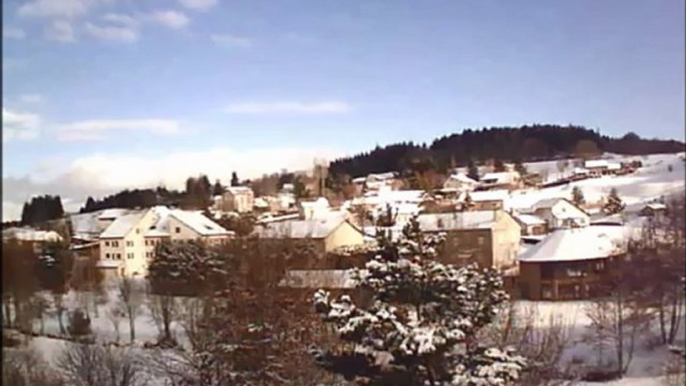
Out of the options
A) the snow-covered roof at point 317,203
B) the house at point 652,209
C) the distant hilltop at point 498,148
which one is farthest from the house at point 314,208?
the house at point 652,209

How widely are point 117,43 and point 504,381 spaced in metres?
1.58

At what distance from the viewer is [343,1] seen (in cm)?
262

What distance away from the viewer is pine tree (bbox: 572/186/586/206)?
2.47m

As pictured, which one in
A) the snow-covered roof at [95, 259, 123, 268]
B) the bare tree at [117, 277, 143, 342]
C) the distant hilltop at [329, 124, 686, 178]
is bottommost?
the bare tree at [117, 277, 143, 342]

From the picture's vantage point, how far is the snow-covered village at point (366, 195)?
240cm

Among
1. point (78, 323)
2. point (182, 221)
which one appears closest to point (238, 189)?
point (182, 221)

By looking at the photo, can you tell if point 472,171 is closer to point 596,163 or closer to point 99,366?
point 596,163

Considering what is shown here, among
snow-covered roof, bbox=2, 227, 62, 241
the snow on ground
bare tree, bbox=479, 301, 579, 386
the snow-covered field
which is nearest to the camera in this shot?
snow-covered roof, bbox=2, 227, 62, 241

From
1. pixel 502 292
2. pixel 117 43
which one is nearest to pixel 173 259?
pixel 117 43

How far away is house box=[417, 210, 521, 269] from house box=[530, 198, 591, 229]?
9cm

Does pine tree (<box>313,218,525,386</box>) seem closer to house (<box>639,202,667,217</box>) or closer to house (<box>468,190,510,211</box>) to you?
house (<box>468,190,510,211</box>)

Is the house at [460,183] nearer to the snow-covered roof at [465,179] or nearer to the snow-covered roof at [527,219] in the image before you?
the snow-covered roof at [465,179]

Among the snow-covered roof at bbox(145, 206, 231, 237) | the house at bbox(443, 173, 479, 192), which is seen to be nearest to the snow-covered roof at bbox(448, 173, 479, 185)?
the house at bbox(443, 173, 479, 192)

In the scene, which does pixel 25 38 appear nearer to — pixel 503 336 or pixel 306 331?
pixel 306 331
